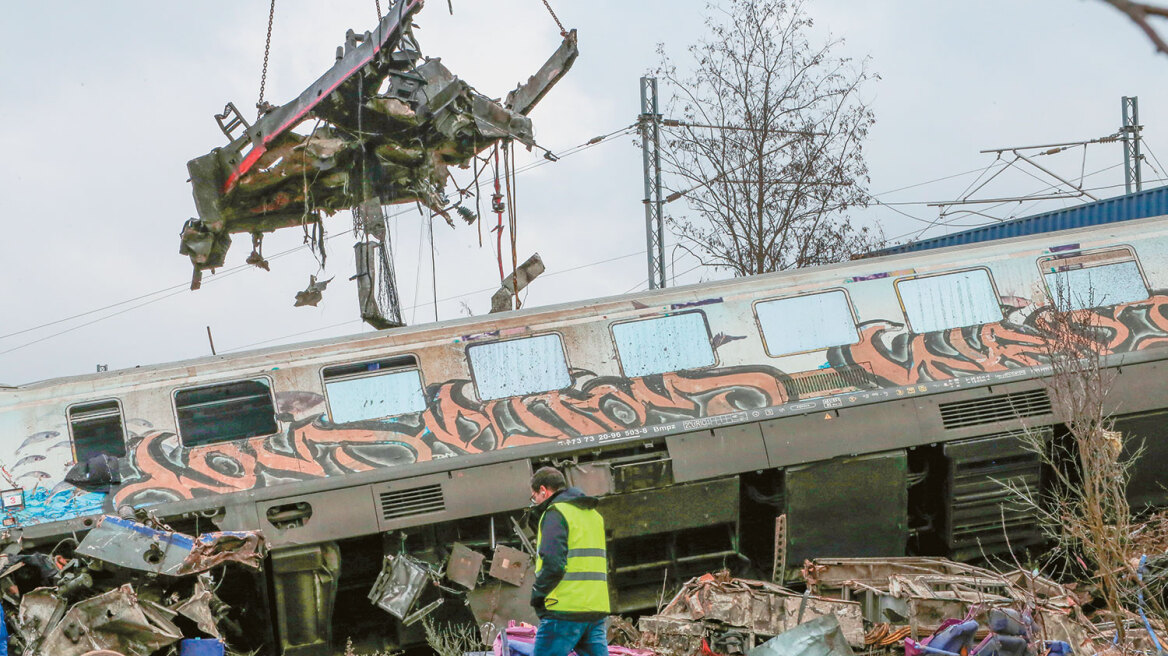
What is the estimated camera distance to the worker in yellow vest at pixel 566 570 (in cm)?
650

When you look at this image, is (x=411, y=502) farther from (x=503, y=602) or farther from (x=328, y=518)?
(x=503, y=602)

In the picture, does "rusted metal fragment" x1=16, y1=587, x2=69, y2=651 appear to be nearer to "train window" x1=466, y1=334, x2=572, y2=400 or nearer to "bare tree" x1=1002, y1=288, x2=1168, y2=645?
"train window" x1=466, y1=334, x2=572, y2=400

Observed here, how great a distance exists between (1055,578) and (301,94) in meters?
9.71

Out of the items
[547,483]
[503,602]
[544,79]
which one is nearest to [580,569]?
[547,483]

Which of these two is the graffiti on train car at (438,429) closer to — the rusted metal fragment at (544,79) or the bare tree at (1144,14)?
the rusted metal fragment at (544,79)

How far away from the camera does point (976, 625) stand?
8117 millimetres

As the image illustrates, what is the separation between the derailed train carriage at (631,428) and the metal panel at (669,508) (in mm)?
18

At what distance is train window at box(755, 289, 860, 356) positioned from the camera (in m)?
11.3

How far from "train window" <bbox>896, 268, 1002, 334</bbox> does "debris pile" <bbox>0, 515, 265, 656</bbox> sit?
6.64m

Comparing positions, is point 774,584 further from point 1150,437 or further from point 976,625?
point 1150,437

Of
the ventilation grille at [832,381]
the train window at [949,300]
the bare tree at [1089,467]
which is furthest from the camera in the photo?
the train window at [949,300]

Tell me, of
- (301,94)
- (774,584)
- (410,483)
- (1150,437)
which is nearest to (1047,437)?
(1150,437)

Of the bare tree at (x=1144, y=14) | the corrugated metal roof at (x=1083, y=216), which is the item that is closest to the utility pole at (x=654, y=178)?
the corrugated metal roof at (x=1083, y=216)

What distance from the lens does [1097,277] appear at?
467 inches
